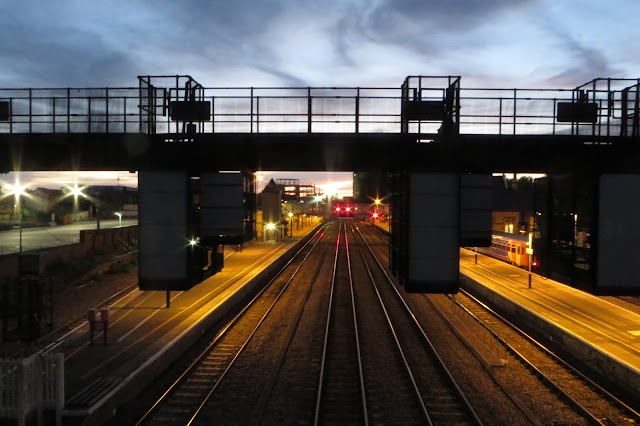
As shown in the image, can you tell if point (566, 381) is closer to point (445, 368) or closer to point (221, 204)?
point (445, 368)

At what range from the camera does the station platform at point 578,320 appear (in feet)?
48.8

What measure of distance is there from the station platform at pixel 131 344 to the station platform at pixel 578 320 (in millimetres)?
13721

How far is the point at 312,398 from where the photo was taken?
13.3 meters

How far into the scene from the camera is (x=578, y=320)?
1972 cm

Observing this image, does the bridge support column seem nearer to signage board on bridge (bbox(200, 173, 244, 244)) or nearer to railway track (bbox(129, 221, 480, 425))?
railway track (bbox(129, 221, 480, 425))

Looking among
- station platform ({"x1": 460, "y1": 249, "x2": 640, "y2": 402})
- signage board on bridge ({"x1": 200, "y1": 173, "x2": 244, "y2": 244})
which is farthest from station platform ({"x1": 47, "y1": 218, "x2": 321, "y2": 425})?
station platform ({"x1": 460, "y1": 249, "x2": 640, "y2": 402})

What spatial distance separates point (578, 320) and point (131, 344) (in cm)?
1715

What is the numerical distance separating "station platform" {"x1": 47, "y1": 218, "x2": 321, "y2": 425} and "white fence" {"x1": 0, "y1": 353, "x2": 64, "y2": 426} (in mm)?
385

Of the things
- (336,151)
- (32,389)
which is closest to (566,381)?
(336,151)

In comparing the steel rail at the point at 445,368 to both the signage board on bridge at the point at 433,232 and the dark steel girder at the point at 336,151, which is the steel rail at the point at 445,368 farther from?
the dark steel girder at the point at 336,151

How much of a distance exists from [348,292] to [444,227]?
1891 cm

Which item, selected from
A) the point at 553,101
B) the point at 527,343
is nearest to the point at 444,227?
the point at 553,101

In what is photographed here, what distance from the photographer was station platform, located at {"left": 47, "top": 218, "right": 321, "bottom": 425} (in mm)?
11531

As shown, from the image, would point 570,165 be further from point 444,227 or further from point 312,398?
point 312,398
